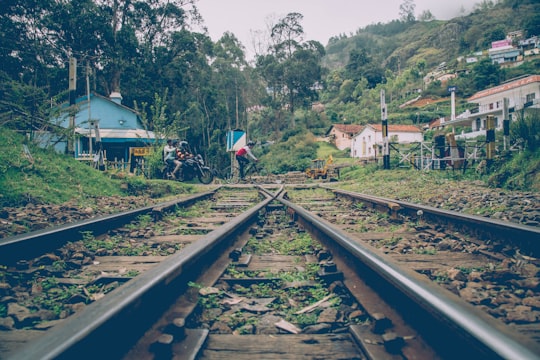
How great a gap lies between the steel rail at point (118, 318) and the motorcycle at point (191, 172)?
30.8ft

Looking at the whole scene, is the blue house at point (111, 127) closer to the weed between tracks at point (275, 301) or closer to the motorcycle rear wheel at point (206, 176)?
the motorcycle rear wheel at point (206, 176)

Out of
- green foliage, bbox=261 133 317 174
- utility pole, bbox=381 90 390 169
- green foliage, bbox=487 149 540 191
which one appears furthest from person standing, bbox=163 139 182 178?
green foliage, bbox=261 133 317 174

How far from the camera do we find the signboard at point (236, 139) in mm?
18688

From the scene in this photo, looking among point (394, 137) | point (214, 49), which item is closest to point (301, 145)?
point (394, 137)

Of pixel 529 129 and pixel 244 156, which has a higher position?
pixel 529 129

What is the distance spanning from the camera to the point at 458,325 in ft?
3.57

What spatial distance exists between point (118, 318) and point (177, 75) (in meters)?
33.9

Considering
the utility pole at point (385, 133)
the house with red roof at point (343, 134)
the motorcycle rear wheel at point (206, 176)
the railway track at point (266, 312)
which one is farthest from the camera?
the house with red roof at point (343, 134)

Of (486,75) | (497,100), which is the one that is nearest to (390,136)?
(497,100)

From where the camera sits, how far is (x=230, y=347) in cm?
141

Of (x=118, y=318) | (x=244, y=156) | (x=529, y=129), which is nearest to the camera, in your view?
(x=118, y=318)

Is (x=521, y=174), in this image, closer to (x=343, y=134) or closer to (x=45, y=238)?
(x=45, y=238)

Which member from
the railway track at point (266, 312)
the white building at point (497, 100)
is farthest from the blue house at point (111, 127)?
the white building at point (497, 100)

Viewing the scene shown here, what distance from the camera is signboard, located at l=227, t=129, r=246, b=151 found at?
61.3 feet
